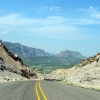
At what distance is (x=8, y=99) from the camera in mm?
15438

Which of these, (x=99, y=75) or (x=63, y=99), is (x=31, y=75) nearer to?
(x=99, y=75)

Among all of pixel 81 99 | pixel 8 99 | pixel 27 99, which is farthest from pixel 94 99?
pixel 8 99

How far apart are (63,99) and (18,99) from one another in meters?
3.10

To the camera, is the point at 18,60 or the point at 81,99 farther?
the point at 18,60

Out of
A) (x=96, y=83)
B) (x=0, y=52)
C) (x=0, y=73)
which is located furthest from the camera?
(x=0, y=52)

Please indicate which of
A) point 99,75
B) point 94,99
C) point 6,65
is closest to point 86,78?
point 99,75

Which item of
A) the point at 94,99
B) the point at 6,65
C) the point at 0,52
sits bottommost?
the point at 94,99

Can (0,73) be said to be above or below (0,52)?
below

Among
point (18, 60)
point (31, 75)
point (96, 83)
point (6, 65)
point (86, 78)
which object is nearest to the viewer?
point (96, 83)

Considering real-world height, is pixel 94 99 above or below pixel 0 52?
below

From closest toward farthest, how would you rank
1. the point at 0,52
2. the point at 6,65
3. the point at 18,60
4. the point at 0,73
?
1. the point at 0,73
2. the point at 6,65
3. the point at 0,52
4. the point at 18,60

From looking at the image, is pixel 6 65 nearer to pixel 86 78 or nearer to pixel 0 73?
pixel 0 73

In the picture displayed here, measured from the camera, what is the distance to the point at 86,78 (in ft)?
134

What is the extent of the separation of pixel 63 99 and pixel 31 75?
102 m
